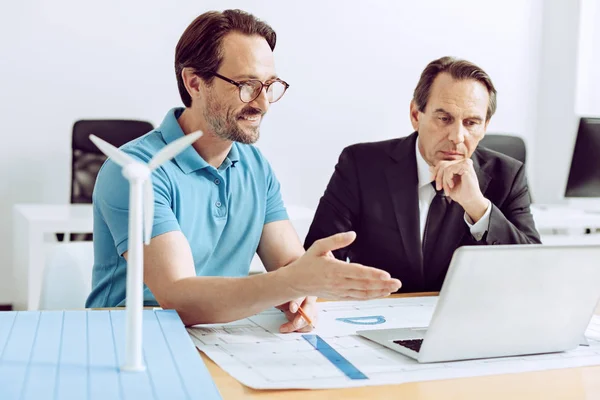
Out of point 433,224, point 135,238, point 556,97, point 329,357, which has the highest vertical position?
point 556,97

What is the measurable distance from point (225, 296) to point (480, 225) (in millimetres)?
917

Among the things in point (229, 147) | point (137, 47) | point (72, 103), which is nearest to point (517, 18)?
point (137, 47)

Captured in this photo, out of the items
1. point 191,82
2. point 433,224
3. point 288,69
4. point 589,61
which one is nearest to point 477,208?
point 433,224

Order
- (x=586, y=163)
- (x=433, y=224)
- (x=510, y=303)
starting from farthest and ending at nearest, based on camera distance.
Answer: (x=586, y=163), (x=433, y=224), (x=510, y=303)

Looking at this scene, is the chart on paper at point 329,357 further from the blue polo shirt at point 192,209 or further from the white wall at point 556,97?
the white wall at point 556,97

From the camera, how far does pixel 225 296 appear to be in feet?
4.64

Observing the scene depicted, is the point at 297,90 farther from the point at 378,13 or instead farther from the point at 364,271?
the point at 364,271

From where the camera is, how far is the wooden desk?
109cm

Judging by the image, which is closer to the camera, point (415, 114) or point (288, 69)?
point (415, 114)

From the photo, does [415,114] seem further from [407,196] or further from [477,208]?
[477,208]

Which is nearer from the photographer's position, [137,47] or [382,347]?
[382,347]

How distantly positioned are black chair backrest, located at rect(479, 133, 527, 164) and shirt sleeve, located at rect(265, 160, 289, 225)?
2.30 meters

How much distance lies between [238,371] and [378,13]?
13.3 feet

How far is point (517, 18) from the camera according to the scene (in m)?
5.25
